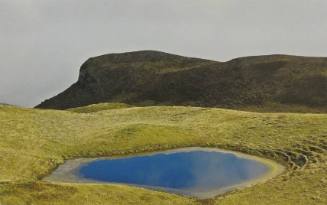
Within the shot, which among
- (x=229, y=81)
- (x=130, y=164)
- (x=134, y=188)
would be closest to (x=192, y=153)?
(x=130, y=164)

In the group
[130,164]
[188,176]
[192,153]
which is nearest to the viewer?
[188,176]

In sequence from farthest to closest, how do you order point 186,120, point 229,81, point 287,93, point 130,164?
point 229,81 < point 287,93 < point 186,120 < point 130,164

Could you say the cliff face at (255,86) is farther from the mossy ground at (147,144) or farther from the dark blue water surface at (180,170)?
the dark blue water surface at (180,170)

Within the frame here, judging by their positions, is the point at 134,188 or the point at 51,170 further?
the point at 51,170

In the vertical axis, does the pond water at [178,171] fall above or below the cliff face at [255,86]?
below

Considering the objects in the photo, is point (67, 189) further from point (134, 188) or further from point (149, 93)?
point (149, 93)

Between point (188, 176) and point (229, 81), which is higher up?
point (229, 81)

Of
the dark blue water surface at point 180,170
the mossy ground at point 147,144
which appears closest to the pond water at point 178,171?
the dark blue water surface at point 180,170

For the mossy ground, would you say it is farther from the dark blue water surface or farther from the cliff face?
the cliff face

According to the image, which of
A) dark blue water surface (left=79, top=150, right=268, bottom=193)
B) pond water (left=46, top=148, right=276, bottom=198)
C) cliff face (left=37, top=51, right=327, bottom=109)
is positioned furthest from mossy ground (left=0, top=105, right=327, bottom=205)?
cliff face (left=37, top=51, right=327, bottom=109)
